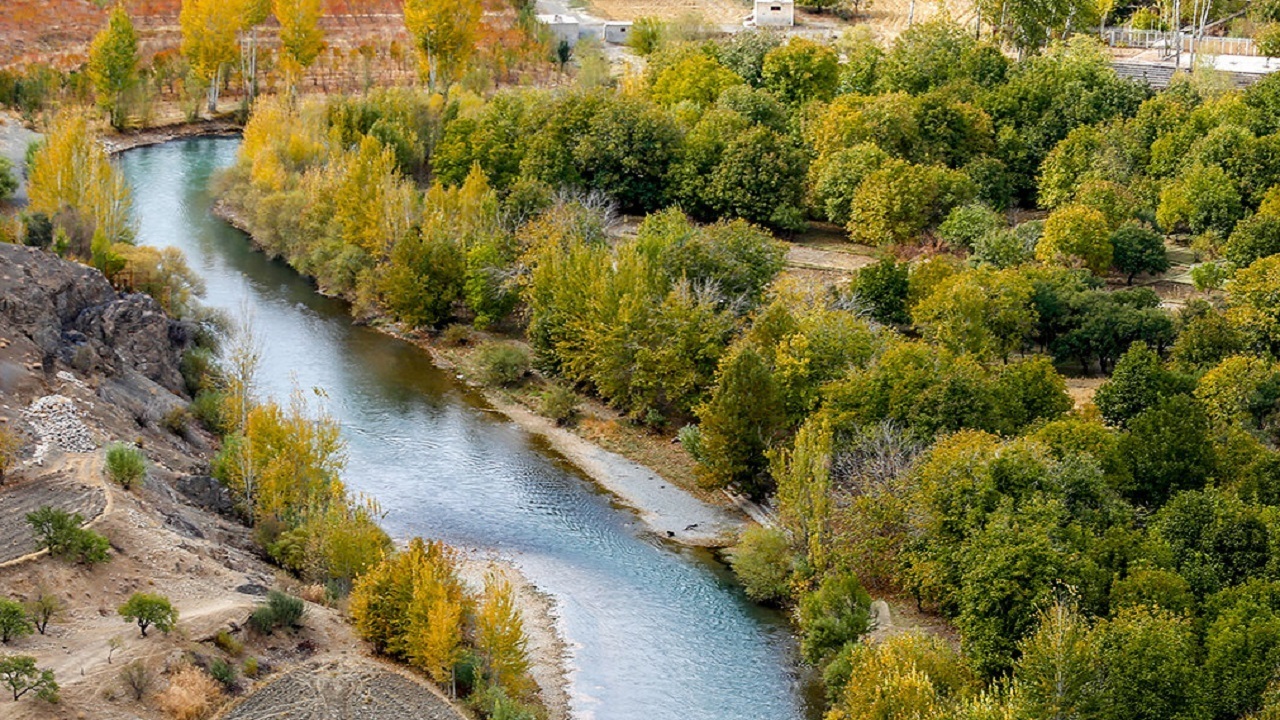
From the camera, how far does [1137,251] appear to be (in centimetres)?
7731

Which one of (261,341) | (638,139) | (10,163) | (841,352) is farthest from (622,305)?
(10,163)

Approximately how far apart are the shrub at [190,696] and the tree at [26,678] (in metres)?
2.87

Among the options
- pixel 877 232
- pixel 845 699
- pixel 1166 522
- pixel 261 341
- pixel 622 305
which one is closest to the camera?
pixel 845 699

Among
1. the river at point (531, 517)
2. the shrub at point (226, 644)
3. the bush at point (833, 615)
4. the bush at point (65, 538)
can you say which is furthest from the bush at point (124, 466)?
the bush at point (833, 615)

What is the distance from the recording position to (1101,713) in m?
41.8

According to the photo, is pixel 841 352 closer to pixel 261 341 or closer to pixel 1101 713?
pixel 1101 713

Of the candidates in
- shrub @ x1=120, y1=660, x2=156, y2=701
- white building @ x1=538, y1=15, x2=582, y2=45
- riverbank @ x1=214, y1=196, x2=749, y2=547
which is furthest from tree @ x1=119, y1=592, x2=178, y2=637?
white building @ x1=538, y1=15, x2=582, y2=45

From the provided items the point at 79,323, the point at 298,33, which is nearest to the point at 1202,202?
the point at 79,323

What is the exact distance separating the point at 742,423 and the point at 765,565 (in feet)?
21.4

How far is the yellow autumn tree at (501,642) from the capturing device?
148 ft

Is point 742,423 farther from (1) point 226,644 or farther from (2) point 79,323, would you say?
(2) point 79,323

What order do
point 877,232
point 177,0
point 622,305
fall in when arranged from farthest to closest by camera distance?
point 177,0
point 877,232
point 622,305

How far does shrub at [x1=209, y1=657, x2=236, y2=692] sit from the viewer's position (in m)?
43.6

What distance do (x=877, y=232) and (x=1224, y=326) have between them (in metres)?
22.1
